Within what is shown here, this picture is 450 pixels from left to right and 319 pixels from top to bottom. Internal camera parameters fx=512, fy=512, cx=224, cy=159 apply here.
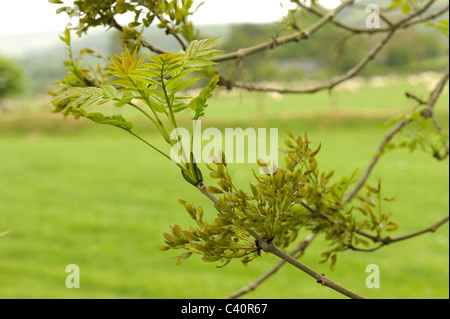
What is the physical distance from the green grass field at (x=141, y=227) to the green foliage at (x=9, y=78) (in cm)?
2424

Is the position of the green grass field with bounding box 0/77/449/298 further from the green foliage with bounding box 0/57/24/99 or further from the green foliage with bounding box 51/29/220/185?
the green foliage with bounding box 0/57/24/99

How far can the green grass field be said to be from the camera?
8.27m

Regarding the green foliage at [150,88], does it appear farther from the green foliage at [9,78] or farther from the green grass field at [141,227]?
the green foliage at [9,78]

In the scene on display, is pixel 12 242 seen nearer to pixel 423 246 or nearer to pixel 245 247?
pixel 423 246

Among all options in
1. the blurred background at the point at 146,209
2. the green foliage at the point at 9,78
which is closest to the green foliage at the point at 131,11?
the blurred background at the point at 146,209

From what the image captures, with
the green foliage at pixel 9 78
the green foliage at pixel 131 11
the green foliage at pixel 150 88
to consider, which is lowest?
the green foliage at pixel 150 88

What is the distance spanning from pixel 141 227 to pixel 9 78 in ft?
132

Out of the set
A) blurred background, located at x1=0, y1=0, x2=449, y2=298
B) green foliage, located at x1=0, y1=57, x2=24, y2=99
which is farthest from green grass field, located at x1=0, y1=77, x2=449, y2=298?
green foliage, located at x1=0, y1=57, x2=24, y2=99

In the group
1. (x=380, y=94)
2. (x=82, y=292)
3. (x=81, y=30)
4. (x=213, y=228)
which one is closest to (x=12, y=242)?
(x=82, y=292)

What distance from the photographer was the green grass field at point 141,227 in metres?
8.27

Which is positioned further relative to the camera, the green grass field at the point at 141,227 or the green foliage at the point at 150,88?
the green grass field at the point at 141,227

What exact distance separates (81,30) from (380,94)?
5072 centimetres

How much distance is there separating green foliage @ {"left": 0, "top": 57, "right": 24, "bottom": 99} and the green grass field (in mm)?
24241
